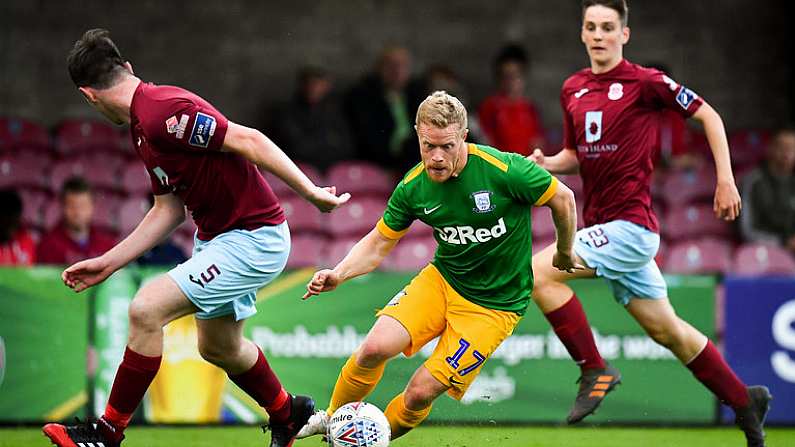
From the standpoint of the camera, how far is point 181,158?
6305 mm

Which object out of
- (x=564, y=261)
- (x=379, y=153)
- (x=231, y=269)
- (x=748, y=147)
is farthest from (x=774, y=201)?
(x=231, y=269)

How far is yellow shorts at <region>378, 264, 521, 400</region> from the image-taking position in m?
6.46

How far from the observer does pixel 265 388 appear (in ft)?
22.7

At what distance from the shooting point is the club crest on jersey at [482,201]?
6.36m

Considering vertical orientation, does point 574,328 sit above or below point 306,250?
above

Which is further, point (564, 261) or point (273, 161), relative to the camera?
point (564, 261)

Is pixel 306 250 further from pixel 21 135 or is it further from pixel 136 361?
pixel 136 361

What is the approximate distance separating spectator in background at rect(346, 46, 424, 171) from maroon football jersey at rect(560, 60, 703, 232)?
5.09m

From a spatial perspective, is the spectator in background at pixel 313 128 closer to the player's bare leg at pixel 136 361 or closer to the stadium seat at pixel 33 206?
the stadium seat at pixel 33 206

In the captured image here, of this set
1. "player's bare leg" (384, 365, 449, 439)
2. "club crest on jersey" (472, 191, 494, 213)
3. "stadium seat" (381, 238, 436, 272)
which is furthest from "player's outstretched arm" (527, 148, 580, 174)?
"stadium seat" (381, 238, 436, 272)

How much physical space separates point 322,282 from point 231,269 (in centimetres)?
52

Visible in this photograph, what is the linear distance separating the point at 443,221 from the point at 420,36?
7.75 metres

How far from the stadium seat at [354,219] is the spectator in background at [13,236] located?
2761mm

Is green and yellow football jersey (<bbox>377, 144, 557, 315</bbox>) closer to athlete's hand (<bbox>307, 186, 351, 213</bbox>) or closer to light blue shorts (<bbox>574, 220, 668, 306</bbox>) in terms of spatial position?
athlete's hand (<bbox>307, 186, 351, 213</bbox>)
